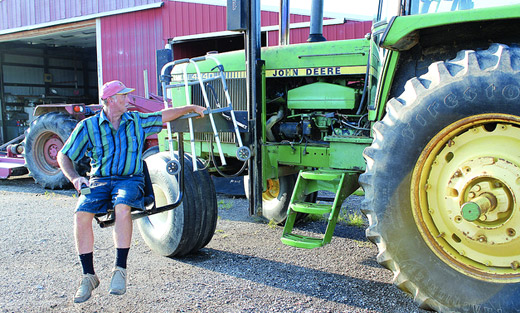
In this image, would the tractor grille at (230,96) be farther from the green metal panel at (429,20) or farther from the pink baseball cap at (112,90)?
the green metal panel at (429,20)

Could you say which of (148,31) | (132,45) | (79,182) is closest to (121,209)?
(79,182)

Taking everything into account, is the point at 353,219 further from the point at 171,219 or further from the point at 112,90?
the point at 112,90

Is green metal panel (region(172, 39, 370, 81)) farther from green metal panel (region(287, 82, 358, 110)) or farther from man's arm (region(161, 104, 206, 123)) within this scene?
man's arm (region(161, 104, 206, 123))

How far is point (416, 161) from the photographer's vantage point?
104 inches

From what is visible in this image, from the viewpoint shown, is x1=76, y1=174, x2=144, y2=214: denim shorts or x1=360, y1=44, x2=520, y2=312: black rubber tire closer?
x1=360, y1=44, x2=520, y2=312: black rubber tire

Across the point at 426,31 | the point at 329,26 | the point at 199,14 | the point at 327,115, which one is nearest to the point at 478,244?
the point at 426,31

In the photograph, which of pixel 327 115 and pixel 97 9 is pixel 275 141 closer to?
pixel 327 115

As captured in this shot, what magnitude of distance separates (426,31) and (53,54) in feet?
69.6

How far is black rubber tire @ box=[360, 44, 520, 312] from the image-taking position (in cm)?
241

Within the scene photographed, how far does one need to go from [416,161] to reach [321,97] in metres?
1.79

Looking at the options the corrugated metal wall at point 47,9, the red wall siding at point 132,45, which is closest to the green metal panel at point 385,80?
the red wall siding at point 132,45

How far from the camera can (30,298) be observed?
3219mm

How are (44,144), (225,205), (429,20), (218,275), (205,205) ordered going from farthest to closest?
(44,144) < (225,205) < (205,205) < (218,275) < (429,20)

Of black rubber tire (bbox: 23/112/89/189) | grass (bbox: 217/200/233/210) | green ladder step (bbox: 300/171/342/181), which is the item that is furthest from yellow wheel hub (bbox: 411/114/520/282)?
black rubber tire (bbox: 23/112/89/189)
